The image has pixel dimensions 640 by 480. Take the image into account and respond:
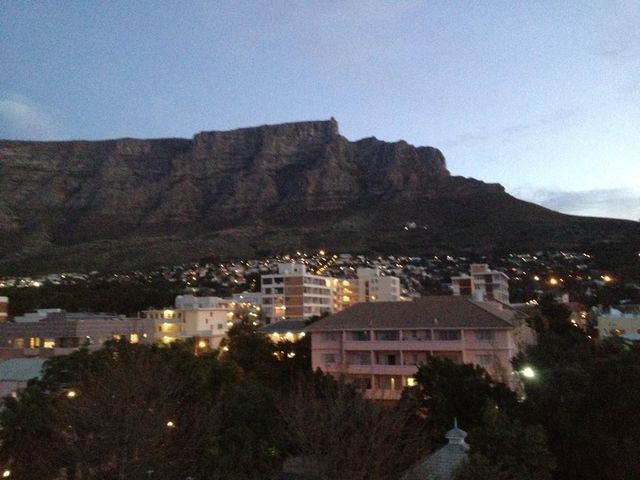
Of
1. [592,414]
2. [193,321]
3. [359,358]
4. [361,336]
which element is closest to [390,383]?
[359,358]

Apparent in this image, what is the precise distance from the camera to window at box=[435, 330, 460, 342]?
31.7 meters

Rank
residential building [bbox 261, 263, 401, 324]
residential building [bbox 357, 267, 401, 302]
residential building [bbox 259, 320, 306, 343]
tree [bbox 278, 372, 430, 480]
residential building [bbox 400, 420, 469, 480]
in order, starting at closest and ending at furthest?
tree [bbox 278, 372, 430, 480] < residential building [bbox 400, 420, 469, 480] < residential building [bbox 259, 320, 306, 343] < residential building [bbox 261, 263, 401, 324] < residential building [bbox 357, 267, 401, 302]

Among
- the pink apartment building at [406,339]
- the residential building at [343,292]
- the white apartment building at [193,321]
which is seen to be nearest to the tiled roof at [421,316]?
the pink apartment building at [406,339]

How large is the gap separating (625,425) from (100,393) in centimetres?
1587

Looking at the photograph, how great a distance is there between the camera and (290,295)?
70625mm

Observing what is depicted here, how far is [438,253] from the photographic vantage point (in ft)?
337

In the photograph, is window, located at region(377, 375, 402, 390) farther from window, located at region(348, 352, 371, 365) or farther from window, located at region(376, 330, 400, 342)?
window, located at region(376, 330, 400, 342)

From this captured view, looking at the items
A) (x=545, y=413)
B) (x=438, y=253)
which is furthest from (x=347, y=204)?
(x=545, y=413)

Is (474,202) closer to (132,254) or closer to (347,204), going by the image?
(347,204)

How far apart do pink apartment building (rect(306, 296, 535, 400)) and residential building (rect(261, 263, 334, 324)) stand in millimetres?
33811

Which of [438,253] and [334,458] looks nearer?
[334,458]

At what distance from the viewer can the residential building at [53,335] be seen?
4138cm

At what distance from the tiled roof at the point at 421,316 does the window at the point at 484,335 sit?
17.5 inches

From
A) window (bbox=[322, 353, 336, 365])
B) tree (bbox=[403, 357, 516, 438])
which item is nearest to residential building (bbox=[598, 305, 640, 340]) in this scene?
window (bbox=[322, 353, 336, 365])
